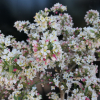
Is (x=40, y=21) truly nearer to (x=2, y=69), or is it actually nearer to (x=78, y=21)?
(x=2, y=69)

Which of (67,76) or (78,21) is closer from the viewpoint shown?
(67,76)

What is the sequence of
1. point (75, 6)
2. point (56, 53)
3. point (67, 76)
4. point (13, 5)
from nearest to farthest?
point (56, 53), point (67, 76), point (13, 5), point (75, 6)

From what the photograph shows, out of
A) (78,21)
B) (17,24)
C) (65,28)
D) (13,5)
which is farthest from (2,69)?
(78,21)

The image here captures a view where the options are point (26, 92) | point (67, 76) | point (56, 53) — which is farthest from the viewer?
point (67, 76)

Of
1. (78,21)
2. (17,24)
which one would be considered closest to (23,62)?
(17,24)

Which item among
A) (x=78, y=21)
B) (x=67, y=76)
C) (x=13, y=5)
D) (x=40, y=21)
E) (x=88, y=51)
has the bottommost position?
(x=67, y=76)

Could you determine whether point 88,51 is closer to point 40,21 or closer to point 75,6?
point 40,21

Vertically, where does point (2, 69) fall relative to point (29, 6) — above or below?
below
